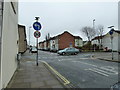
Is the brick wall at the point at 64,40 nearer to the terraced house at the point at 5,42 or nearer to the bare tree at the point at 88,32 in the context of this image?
the bare tree at the point at 88,32

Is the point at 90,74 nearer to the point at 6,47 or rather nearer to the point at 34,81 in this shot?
the point at 34,81

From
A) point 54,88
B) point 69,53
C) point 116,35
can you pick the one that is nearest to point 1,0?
point 54,88

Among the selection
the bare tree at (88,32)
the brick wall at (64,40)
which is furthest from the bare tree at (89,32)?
the brick wall at (64,40)

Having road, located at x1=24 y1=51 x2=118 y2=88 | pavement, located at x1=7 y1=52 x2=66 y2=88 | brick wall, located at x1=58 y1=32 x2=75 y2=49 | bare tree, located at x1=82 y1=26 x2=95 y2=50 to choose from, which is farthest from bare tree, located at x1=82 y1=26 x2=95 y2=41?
pavement, located at x1=7 y1=52 x2=66 y2=88

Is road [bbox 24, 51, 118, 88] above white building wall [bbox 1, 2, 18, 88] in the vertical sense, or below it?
below

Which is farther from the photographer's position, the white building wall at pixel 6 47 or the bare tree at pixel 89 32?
the bare tree at pixel 89 32

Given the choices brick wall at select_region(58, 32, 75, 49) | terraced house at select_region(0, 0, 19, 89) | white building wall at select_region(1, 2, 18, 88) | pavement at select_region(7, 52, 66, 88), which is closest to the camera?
terraced house at select_region(0, 0, 19, 89)

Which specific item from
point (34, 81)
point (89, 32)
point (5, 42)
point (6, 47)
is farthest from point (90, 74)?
point (89, 32)

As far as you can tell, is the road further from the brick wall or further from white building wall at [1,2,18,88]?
the brick wall

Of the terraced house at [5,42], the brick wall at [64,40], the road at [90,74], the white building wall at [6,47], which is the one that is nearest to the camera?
the terraced house at [5,42]

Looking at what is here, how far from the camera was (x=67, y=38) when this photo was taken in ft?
185

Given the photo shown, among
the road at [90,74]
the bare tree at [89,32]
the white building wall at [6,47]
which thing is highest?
the bare tree at [89,32]

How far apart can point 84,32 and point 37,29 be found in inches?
1960

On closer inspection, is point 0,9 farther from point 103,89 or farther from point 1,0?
point 103,89
